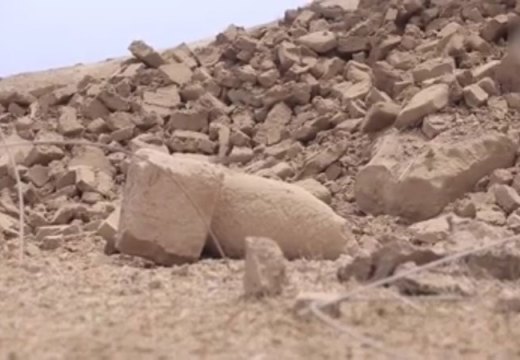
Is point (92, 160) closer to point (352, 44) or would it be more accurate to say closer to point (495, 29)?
point (352, 44)

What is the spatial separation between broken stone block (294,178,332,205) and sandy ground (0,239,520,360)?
171 cm

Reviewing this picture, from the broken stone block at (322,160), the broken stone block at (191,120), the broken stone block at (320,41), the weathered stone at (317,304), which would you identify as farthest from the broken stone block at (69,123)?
the weathered stone at (317,304)

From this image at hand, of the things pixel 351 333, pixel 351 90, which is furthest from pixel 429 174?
pixel 351 333

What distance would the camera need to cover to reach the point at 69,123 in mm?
6027

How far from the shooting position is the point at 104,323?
2150mm

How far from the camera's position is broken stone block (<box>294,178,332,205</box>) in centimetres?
454

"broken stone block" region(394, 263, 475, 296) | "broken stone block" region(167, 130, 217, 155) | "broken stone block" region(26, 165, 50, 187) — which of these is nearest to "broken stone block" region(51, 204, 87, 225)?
"broken stone block" region(26, 165, 50, 187)

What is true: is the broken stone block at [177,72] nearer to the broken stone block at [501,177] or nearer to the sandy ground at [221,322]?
the broken stone block at [501,177]

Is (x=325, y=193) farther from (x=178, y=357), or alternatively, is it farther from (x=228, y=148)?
(x=178, y=357)

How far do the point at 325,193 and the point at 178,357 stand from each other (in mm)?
2840

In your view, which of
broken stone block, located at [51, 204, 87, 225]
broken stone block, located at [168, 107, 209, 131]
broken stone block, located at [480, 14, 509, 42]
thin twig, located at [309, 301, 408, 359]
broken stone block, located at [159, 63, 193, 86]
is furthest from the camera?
broken stone block, located at [159, 63, 193, 86]

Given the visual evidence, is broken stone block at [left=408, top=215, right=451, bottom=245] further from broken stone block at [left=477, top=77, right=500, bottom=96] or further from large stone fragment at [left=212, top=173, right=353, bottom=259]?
broken stone block at [left=477, top=77, right=500, bottom=96]

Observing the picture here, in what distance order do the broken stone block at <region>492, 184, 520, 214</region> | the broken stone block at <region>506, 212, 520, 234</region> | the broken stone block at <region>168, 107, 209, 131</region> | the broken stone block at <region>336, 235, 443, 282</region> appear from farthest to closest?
the broken stone block at <region>168, 107, 209, 131</region>
the broken stone block at <region>492, 184, 520, 214</region>
the broken stone block at <region>506, 212, 520, 234</region>
the broken stone block at <region>336, 235, 443, 282</region>

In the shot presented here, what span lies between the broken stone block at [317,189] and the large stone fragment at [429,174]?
0.14m
